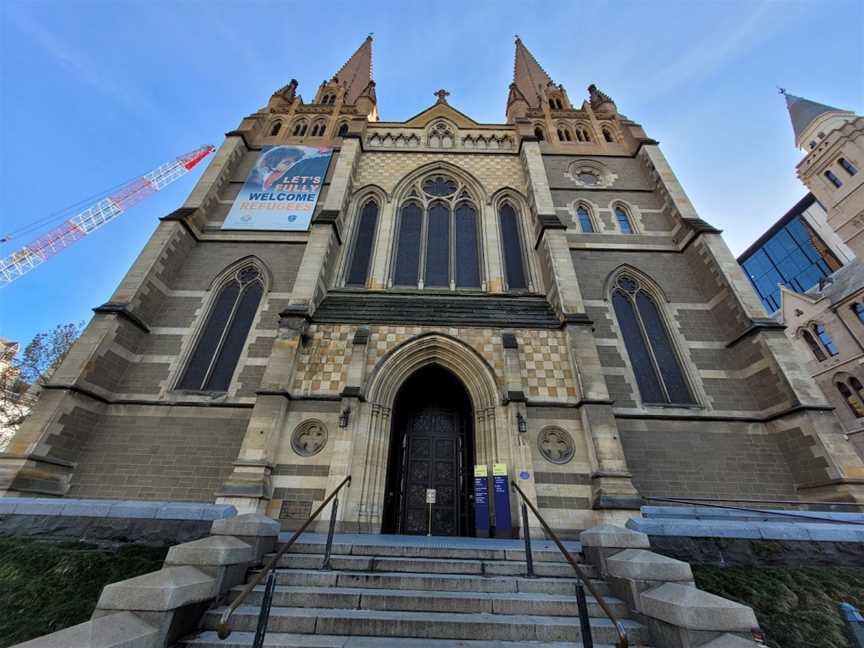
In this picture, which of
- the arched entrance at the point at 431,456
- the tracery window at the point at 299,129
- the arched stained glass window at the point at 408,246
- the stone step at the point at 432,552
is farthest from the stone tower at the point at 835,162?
the tracery window at the point at 299,129

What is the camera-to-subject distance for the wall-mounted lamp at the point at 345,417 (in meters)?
7.70

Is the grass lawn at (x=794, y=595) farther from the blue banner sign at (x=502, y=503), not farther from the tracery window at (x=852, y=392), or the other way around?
the tracery window at (x=852, y=392)

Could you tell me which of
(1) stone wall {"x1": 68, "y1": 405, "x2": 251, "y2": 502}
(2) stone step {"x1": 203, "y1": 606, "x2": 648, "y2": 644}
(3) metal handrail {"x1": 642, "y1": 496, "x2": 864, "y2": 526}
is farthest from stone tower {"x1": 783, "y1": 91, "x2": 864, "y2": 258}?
(1) stone wall {"x1": 68, "y1": 405, "x2": 251, "y2": 502}

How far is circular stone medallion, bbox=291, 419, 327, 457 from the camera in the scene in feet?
25.7

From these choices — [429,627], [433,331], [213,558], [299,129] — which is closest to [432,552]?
[429,627]

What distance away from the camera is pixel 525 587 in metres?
4.31

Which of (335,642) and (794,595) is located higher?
(794,595)

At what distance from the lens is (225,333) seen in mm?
10750

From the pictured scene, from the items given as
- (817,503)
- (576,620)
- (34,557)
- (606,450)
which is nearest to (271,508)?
(34,557)

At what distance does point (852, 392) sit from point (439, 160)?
3004 centimetres

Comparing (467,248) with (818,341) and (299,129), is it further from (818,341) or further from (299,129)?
(818,341)

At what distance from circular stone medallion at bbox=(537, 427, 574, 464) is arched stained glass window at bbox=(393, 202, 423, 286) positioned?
6.45m

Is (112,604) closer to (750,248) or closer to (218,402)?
(218,402)

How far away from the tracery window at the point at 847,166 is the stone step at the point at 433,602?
46910mm
